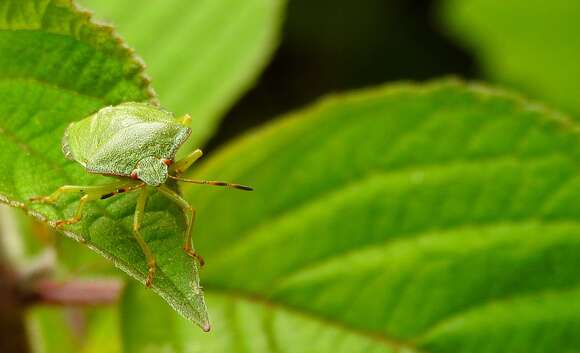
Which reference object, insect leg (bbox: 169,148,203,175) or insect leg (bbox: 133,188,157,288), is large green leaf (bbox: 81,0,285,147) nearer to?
insect leg (bbox: 169,148,203,175)

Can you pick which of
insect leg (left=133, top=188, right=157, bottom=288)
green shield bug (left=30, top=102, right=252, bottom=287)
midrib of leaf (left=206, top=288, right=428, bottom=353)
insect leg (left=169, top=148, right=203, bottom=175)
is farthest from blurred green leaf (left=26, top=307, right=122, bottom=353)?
insect leg (left=133, top=188, right=157, bottom=288)

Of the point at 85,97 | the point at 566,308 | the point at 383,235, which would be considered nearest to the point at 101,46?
the point at 85,97

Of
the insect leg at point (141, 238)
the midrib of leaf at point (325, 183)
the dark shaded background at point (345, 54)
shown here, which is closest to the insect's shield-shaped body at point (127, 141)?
the insect leg at point (141, 238)

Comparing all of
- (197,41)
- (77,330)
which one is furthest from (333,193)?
(197,41)

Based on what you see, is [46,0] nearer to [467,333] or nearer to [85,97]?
[85,97]

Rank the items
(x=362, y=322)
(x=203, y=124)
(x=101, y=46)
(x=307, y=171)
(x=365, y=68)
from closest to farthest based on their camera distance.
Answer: (x=101, y=46) → (x=362, y=322) → (x=307, y=171) → (x=203, y=124) → (x=365, y=68)

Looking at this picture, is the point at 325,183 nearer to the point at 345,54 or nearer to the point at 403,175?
the point at 403,175

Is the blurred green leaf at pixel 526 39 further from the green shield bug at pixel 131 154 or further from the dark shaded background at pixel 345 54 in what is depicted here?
the green shield bug at pixel 131 154
